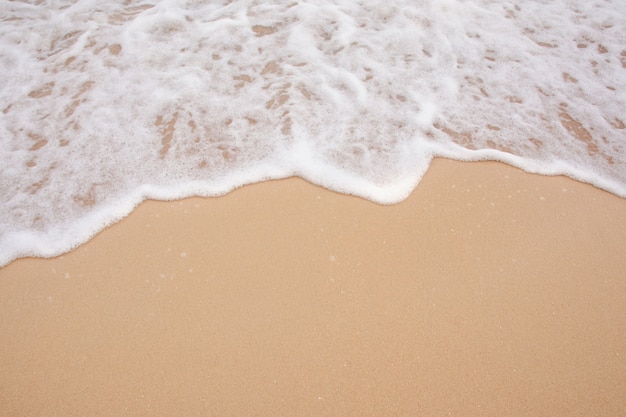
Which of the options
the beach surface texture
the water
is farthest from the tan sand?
the water

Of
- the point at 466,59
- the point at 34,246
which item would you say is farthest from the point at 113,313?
the point at 466,59

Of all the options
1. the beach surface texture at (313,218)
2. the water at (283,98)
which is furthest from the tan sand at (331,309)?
the water at (283,98)

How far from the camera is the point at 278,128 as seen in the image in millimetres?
2398

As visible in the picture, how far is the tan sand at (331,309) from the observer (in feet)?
4.82

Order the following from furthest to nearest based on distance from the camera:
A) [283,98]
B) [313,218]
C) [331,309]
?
[283,98]
[313,218]
[331,309]

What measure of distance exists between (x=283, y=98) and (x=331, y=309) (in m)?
1.51

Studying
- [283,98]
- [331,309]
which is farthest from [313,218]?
[283,98]

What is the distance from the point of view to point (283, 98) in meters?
2.58

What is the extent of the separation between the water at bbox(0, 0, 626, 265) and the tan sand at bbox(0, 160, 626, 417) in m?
0.19

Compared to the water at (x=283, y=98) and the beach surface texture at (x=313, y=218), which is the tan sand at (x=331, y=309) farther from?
the water at (x=283, y=98)

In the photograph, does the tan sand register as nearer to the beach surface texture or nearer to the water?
the beach surface texture

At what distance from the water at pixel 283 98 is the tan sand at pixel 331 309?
19 cm

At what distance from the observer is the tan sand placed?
57.9 inches

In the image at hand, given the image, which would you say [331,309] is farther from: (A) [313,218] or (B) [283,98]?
(B) [283,98]
